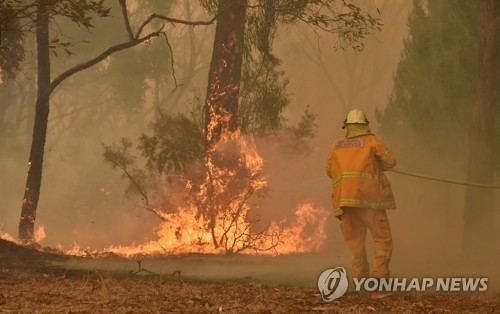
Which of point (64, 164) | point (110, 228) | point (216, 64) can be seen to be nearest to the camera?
point (216, 64)

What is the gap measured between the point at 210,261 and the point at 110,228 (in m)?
25.1

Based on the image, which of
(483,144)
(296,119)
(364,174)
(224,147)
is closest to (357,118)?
(364,174)

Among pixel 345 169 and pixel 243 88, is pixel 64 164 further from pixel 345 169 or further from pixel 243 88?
pixel 345 169

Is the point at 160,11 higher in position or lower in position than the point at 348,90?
higher

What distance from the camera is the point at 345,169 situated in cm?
841

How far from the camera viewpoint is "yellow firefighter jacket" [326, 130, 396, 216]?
8.24 m

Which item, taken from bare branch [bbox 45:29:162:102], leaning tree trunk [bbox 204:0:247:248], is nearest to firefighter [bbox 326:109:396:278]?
bare branch [bbox 45:29:162:102]

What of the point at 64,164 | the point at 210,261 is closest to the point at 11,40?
the point at 210,261

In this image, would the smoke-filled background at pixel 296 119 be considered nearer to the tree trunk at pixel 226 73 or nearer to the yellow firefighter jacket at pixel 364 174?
the tree trunk at pixel 226 73

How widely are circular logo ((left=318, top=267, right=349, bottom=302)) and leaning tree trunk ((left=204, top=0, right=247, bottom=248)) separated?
25.9 feet

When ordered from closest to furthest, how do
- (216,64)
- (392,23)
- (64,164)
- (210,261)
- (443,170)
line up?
(210,261)
(216,64)
(443,170)
(392,23)
(64,164)

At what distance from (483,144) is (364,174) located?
5.61 m

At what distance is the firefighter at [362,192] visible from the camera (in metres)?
8.22

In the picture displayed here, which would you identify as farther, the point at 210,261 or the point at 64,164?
the point at 64,164
